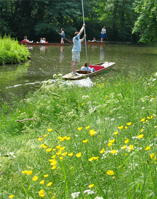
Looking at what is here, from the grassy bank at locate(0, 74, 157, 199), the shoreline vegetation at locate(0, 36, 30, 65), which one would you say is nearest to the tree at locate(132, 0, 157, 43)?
the shoreline vegetation at locate(0, 36, 30, 65)

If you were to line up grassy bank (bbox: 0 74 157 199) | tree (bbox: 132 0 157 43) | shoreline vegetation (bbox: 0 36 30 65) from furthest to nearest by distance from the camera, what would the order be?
tree (bbox: 132 0 157 43) → shoreline vegetation (bbox: 0 36 30 65) → grassy bank (bbox: 0 74 157 199)

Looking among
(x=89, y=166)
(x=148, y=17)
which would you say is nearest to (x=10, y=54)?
(x=148, y=17)

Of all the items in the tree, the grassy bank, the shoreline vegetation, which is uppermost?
the tree

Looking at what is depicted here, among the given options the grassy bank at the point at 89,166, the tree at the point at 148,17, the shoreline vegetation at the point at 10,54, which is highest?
the tree at the point at 148,17

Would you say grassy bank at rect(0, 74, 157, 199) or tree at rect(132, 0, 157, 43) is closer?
grassy bank at rect(0, 74, 157, 199)

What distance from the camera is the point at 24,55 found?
1678cm

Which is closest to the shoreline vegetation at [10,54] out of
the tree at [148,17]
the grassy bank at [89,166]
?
the tree at [148,17]

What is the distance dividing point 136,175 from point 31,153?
1395mm

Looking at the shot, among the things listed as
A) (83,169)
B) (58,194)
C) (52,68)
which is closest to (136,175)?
(83,169)

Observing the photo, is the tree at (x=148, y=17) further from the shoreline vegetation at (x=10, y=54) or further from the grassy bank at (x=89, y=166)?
the grassy bank at (x=89, y=166)

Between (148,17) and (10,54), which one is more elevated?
(148,17)

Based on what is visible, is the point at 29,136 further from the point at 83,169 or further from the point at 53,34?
→ the point at 53,34

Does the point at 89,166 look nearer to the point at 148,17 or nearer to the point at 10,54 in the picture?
the point at 10,54

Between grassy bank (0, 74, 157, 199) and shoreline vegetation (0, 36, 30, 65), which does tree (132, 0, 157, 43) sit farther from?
grassy bank (0, 74, 157, 199)
